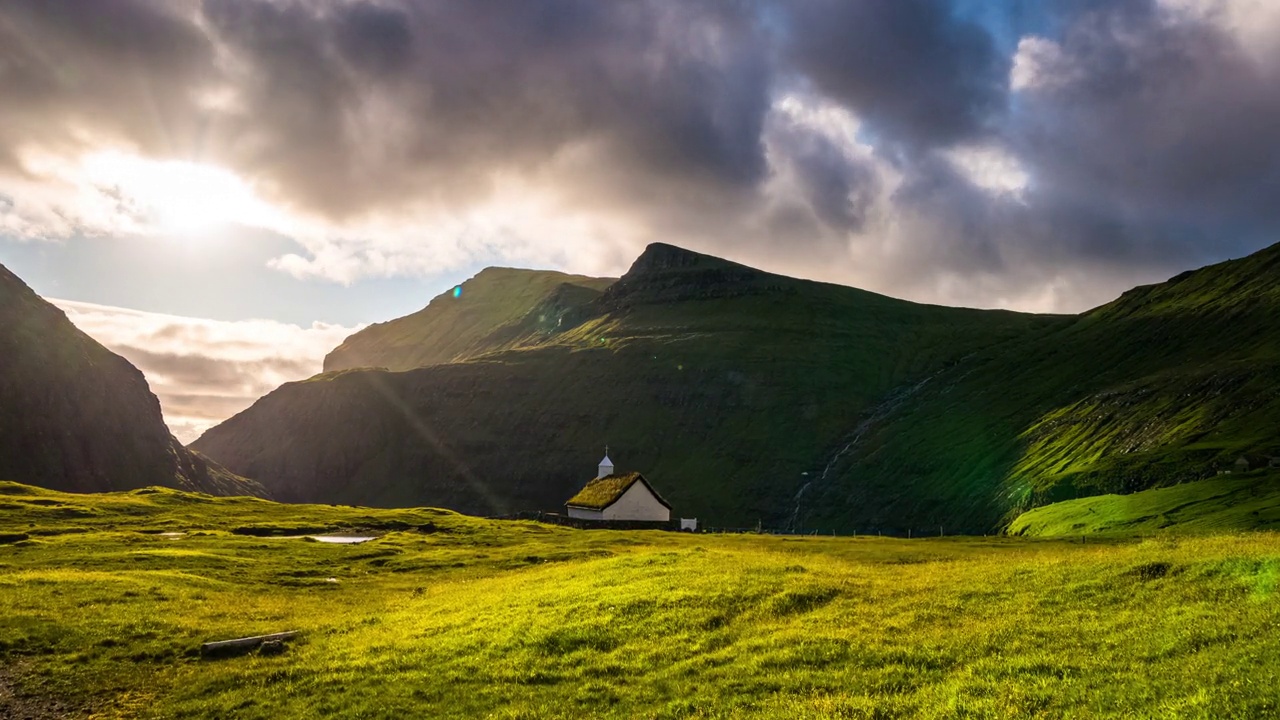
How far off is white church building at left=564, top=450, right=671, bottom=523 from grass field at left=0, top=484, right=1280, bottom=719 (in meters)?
71.7

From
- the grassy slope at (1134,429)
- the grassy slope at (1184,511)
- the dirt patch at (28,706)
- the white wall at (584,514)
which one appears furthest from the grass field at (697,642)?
the grassy slope at (1134,429)

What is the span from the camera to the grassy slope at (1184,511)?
71.7 metres

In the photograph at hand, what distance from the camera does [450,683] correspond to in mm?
20719

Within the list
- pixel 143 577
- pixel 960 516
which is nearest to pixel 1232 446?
pixel 960 516

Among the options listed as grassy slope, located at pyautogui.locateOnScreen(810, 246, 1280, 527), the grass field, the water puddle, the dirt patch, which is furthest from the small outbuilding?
the dirt patch

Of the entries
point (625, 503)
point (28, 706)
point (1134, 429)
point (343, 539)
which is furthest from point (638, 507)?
point (1134, 429)

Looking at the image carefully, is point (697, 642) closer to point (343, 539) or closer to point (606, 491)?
point (343, 539)

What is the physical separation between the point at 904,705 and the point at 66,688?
22.9 m

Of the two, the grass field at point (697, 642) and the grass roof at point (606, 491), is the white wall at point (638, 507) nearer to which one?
the grass roof at point (606, 491)

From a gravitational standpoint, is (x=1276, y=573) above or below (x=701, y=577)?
above

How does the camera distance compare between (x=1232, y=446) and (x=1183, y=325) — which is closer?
(x=1232, y=446)

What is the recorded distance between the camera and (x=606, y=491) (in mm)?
115188

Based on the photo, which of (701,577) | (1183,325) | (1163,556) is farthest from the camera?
(1183,325)

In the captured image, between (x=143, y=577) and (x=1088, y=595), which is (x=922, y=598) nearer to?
(x=1088, y=595)
